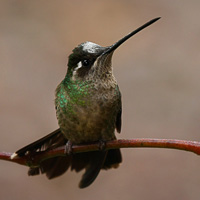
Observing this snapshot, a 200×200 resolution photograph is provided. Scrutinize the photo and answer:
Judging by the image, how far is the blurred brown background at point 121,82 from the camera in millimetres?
4141

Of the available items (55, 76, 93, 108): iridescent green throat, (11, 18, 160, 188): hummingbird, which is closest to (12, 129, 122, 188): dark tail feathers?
(11, 18, 160, 188): hummingbird

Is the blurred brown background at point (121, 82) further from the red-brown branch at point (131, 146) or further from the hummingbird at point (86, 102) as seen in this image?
the red-brown branch at point (131, 146)

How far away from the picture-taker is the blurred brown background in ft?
13.6

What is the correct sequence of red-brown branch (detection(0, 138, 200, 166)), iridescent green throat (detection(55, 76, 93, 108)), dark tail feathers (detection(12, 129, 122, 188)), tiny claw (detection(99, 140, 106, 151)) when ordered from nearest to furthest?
1. red-brown branch (detection(0, 138, 200, 166))
2. tiny claw (detection(99, 140, 106, 151))
3. iridescent green throat (detection(55, 76, 93, 108))
4. dark tail feathers (detection(12, 129, 122, 188))

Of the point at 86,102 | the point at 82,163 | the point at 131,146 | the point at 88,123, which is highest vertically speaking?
the point at 86,102

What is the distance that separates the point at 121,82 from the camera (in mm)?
4668

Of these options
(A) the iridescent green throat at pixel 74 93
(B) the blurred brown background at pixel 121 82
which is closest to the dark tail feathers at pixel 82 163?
(A) the iridescent green throat at pixel 74 93

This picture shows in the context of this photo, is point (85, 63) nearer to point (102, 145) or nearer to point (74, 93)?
point (74, 93)

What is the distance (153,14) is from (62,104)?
134 inches

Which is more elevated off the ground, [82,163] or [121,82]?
[121,82]

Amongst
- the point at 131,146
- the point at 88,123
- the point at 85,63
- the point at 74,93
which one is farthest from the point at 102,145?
the point at 131,146

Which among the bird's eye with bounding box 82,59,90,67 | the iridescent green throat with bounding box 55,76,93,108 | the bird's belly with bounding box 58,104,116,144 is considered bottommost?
the bird's belly with bounding box 58,104,116,144

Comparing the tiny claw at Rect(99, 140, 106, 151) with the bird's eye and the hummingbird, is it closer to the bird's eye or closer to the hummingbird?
the hummingbird

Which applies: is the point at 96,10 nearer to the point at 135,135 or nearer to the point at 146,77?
the point at 146,77
